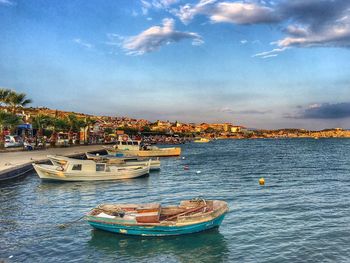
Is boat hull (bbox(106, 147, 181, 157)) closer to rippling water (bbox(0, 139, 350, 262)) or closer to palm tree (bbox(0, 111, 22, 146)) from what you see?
palm tree (bbox(0, 111, 22, 146))

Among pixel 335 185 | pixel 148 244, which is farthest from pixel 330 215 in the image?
pixel 335 185

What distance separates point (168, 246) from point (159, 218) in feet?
6.35

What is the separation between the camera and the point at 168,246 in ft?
59.7

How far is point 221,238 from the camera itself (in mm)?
19484

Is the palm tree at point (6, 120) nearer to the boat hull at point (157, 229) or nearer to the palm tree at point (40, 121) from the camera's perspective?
the palm tree at point (40, 121)

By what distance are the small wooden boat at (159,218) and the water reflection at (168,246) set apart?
33 centimetres

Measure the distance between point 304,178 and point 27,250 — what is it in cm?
3683

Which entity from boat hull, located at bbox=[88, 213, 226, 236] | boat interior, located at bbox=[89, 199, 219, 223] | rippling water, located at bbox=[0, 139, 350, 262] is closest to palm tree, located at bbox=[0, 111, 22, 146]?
rippling water, located at bbox=[0, 139, 350, 262]

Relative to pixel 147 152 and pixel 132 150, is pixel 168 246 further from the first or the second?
pixel 147 152

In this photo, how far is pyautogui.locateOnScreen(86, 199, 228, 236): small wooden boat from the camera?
748 inches

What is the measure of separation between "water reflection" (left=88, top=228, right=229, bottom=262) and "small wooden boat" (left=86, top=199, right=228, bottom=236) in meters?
0.33

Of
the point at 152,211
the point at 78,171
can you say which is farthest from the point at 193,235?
the point at 78,171

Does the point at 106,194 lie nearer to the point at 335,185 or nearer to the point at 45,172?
the point at 45,172

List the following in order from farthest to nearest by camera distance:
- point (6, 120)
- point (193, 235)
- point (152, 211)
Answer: point (6, 120), point (152, 211), point (193, 235)
